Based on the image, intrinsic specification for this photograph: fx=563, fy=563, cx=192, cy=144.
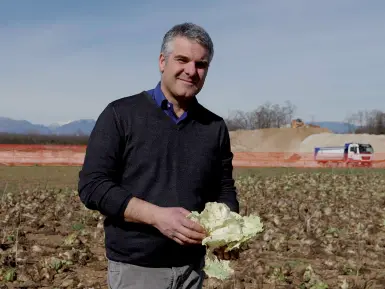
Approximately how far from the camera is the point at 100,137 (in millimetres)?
2879

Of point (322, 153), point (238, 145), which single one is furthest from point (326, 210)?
point (238, 145)

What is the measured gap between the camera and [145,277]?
3.00 m

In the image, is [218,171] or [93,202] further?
[218,171]

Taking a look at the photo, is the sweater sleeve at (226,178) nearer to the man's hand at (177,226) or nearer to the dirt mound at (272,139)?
the man's hand at (177,226)

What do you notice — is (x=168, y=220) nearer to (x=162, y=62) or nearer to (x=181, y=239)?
(x=181, y=239)

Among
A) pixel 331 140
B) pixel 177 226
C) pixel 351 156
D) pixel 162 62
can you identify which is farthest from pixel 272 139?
pixel 177 226

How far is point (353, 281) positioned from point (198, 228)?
437cm

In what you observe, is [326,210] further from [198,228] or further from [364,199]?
[198,228]

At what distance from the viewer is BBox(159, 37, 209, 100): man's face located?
9.68 feet

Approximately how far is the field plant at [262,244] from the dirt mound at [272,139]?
56.8 m

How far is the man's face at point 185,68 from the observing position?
295 centimetres

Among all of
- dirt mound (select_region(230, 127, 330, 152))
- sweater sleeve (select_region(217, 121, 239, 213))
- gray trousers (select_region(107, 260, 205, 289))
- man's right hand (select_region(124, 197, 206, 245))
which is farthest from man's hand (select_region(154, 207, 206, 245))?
dirt mound (select_region(230, 127, 330, 152))

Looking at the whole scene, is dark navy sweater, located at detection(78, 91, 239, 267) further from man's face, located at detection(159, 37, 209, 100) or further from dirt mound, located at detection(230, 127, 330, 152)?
dirt mound, located at detection(230, 127, 330, 152)

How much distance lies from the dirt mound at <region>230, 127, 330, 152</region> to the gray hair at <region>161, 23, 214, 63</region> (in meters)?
66.1
